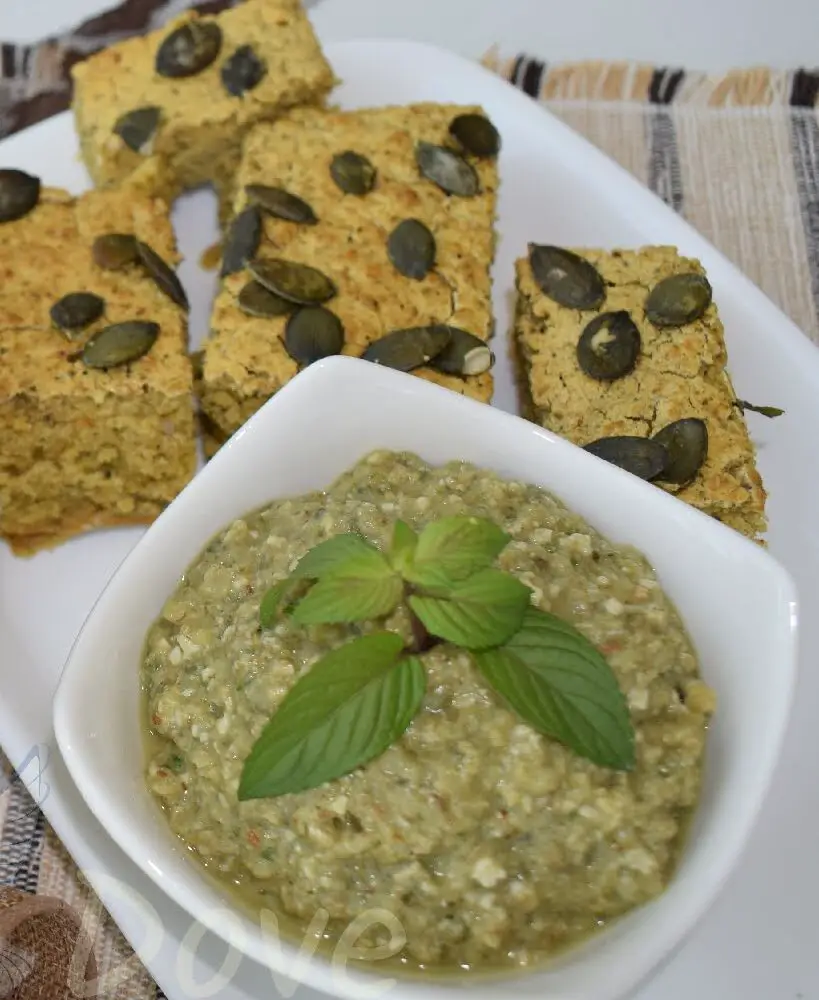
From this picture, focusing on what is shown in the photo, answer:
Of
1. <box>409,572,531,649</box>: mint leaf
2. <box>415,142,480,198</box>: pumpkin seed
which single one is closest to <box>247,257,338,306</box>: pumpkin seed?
<box>415,142,480,198</box>: pumpkin seed

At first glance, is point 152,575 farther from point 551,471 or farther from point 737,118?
point 737,118

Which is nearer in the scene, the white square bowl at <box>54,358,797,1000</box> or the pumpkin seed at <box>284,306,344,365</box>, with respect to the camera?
the white square bowl at <box>54,358,797,1000</box>

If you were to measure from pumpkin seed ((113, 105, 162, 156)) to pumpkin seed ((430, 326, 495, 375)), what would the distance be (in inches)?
40.2

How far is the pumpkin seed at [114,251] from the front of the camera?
107 inches

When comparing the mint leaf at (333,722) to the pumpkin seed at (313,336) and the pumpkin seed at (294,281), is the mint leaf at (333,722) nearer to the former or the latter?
the pumpkin seed at (313,336)

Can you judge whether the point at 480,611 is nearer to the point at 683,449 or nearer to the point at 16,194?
the point at 683,449

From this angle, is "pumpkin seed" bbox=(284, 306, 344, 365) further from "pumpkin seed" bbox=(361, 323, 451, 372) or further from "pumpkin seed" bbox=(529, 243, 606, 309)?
"pumpkin seed" bbox=(529, 243, 606, 309)

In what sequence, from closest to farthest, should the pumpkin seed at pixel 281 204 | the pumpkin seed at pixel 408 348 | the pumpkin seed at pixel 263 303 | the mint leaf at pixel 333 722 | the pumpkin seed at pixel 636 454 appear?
1. the mint leaf at pixel 333 722
2. the pumpkin seed at pixel 636 454
3. the pumpkin seed at pixel 408 348
4. the pumpkin seed at pixel 263 303
5. the pumpkin seed at pixel 281 204

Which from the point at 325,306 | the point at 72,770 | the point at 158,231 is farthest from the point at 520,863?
the point at 158,231

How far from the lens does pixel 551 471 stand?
2137mm

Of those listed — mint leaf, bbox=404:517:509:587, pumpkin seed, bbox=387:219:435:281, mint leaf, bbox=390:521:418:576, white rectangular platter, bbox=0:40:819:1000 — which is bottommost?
white rectangular platter, bbox=0:40:819:1000

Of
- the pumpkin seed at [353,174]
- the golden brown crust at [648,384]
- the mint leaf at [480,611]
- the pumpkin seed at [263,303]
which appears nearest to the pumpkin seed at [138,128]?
the pumpkin seed at [353,174]

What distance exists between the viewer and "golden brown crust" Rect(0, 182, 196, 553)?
2.60 metres

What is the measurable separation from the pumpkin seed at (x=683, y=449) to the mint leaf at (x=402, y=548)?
2.59 feet
